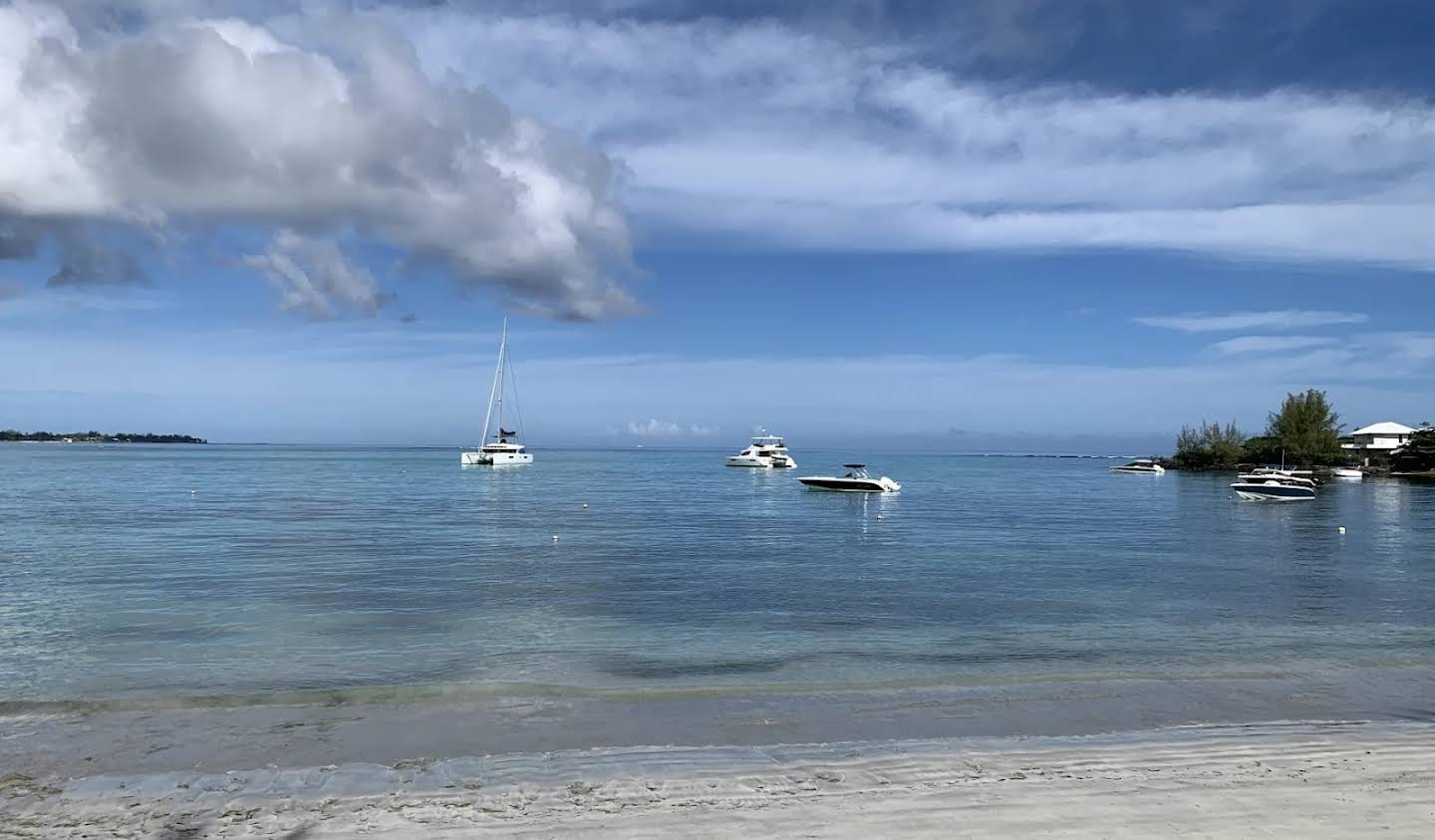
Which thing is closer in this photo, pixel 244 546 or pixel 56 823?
pixel 56 823

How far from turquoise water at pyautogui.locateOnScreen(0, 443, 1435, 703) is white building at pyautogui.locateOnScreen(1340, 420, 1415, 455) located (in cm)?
12933

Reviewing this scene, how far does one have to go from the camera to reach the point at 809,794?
370 inches

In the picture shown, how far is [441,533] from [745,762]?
3267cm

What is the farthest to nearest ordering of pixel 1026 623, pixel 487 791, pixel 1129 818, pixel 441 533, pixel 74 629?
pixel 441 533 < pixel 1026 623 < pixel 74 629 < pixel 487 791 < pixel 1129 818

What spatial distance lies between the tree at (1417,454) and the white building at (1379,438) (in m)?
17.5

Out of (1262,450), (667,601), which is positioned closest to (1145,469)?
(1262,450)

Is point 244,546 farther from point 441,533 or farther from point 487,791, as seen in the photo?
point 487,791

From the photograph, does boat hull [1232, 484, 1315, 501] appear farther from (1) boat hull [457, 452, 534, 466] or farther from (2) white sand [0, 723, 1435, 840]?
(1) boat hull [457, 452, 534, 466]

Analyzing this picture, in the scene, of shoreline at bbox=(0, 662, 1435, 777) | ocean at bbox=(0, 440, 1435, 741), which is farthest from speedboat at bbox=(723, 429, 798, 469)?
shoreline at bbox=(0, 662, 1435, 777)

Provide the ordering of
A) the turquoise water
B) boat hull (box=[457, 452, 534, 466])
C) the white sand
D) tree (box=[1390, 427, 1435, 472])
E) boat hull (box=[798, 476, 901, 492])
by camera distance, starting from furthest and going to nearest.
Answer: tree (box=[1390, 427, 1435, 472]), boat hull (box=[457, 452, 534, 466]), boat hull (box=[798, 476, 901, 492]), the turquoise water, the white sand

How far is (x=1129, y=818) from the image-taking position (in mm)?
8633

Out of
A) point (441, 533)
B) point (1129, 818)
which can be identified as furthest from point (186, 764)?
point (441, 533)

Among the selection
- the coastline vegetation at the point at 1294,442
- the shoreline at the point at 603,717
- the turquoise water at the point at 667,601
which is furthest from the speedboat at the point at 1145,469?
the shoreline at the point at 603,717

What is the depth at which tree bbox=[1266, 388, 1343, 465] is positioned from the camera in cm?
14338
